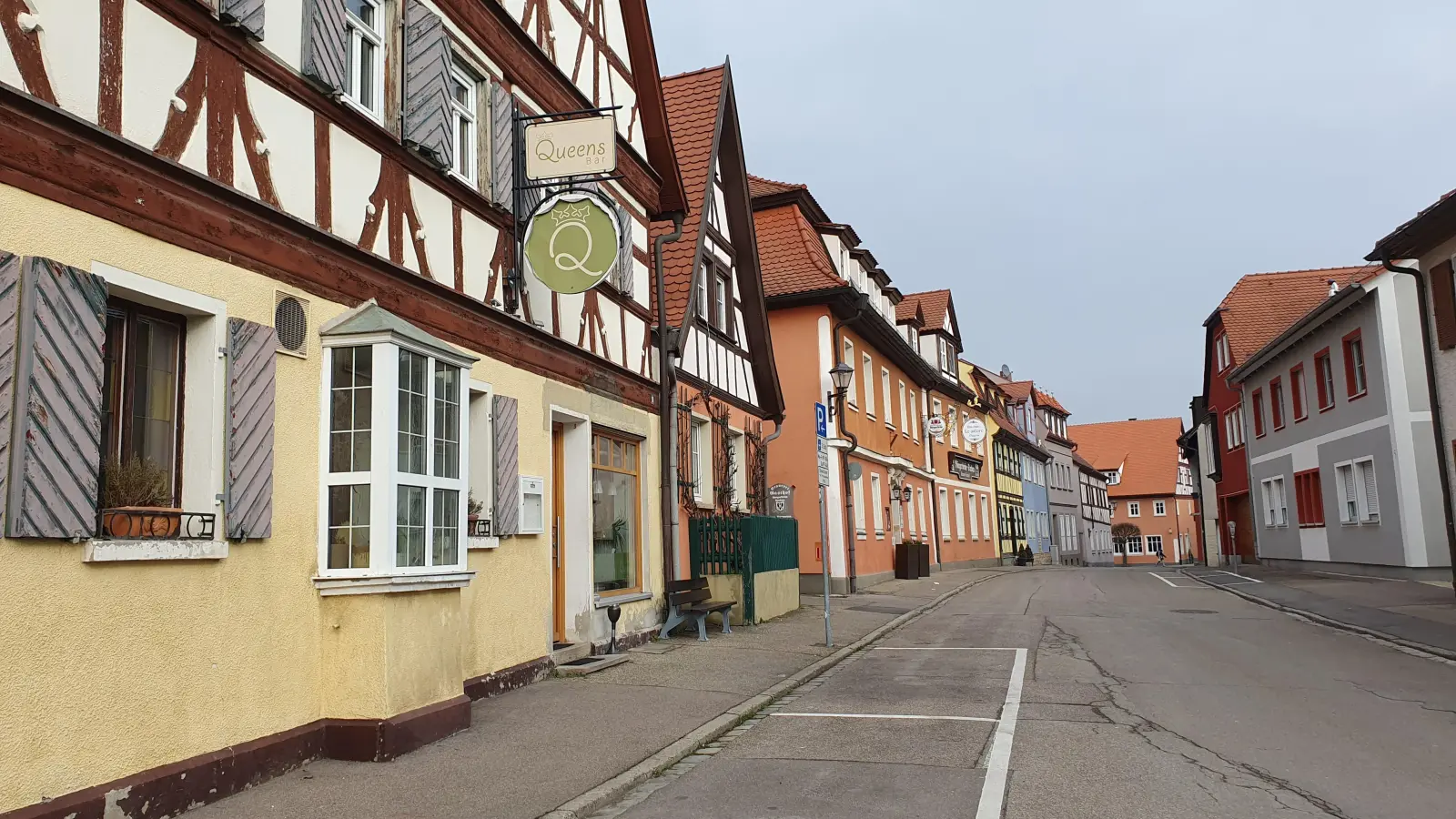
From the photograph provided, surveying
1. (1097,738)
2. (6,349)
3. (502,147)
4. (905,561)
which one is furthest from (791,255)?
(6,349)

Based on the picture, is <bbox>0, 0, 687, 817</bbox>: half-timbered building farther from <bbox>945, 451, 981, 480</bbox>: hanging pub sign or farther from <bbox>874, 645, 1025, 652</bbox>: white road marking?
<bbox>945, 451, 981, 480</bbox>: hanging pub sign

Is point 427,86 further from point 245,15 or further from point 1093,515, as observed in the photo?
point 1093,515

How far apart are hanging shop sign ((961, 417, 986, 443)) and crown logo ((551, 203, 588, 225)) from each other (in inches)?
1264

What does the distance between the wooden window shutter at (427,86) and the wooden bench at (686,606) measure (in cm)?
662

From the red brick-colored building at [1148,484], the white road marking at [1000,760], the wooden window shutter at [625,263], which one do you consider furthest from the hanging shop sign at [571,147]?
the red brick-colored building at [1148,484]

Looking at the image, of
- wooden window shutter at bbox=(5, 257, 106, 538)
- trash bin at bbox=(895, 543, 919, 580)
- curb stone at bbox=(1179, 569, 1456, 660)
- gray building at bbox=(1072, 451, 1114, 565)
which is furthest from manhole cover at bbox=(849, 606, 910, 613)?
gray building at bbox=(1072, 451, 1114, 565)

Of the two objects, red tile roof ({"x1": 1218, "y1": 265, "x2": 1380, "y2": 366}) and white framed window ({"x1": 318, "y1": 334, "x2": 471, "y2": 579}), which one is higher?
red tile roof ({"x1": 1218, "y1": 265, "x2": 1380, "y2": 366})

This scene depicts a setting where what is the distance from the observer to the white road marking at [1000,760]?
232 inches

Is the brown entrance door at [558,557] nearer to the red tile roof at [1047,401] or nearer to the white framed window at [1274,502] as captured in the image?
the white framed window at [1274,502]

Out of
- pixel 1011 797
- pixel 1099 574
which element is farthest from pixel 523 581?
pixel 1099 574

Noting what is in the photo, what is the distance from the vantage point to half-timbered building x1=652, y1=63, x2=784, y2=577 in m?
16.0

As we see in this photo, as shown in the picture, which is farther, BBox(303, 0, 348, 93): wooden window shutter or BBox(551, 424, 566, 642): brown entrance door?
BBox(551, 424, 566, 642): brown entrance door

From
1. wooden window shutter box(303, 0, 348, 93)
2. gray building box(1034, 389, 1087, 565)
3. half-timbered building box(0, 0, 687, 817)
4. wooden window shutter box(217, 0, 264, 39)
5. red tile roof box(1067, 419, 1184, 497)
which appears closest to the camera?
half-timbered building box(0, 0, 687, 817)

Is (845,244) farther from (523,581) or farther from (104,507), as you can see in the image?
(104,507)
